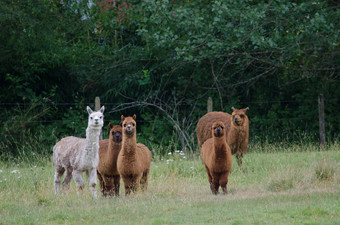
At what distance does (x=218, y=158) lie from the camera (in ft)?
29.2

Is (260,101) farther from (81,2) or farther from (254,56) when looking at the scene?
(81,2)

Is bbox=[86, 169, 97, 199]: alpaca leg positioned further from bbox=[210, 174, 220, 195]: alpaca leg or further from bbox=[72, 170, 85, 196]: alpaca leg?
bbox=[210, 174, 220, 195]: alpaca leg

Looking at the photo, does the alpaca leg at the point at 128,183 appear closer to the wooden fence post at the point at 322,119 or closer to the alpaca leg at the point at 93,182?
the alpaca leg at the point at 93,182

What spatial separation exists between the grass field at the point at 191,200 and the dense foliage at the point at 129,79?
3.95m

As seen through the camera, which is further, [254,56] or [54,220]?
[254,56]

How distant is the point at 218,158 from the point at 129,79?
822 centimetres

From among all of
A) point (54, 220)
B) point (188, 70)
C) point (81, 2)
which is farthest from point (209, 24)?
point (54, 220)

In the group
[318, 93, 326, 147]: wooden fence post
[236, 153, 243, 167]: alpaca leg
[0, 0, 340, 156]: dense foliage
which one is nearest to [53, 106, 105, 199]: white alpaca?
[236, 153, 243, 167]: alpaca leg

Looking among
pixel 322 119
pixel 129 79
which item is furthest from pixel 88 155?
pixel 322 119

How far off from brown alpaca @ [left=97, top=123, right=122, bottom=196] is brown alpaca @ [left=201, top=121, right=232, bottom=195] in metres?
1.48

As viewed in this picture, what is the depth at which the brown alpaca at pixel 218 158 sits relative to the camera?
28.9 feet

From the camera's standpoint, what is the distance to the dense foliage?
1515cm

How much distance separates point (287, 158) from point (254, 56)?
383 cm

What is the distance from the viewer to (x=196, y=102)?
1694cm
